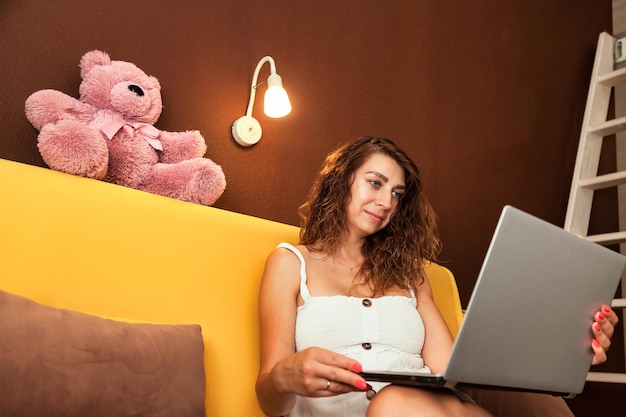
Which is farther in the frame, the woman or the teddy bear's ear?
the teddy bear's ear

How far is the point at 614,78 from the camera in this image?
2908 mm

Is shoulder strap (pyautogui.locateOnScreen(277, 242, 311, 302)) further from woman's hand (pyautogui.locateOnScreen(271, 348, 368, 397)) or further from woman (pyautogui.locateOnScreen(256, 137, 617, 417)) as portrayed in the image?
woman's hand (pyautogui.locateOnScreen(271, 348, 368, 397))

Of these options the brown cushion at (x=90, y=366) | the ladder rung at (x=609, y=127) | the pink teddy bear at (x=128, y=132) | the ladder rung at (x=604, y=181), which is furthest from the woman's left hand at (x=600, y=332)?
the ladder rung at (x=609, y=127)

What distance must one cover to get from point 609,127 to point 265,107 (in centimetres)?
175

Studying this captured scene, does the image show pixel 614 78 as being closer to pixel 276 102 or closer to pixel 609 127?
pixel 609 127

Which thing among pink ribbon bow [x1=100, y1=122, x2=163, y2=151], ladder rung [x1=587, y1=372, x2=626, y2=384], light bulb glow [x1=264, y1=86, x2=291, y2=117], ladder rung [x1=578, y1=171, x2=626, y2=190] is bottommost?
ladder rung [x1=587, y1=372, x2=626, y2=384]

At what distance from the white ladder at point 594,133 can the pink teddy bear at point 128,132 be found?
190 cm

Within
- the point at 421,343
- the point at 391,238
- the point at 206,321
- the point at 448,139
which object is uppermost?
the point at 448,139

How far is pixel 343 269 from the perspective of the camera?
Result: 1.73 m

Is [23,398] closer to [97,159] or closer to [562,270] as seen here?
[97,159]

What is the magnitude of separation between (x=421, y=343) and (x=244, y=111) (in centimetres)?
88

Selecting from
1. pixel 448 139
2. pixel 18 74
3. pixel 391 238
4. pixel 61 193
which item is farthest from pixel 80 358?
pixel 448 139

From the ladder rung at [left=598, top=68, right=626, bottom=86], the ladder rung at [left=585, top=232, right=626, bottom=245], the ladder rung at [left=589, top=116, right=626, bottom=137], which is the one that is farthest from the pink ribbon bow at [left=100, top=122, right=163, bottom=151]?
the ladder rung at [left=598, top=68, right=626, bottom=86]

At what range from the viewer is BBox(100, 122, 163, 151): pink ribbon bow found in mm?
1484
